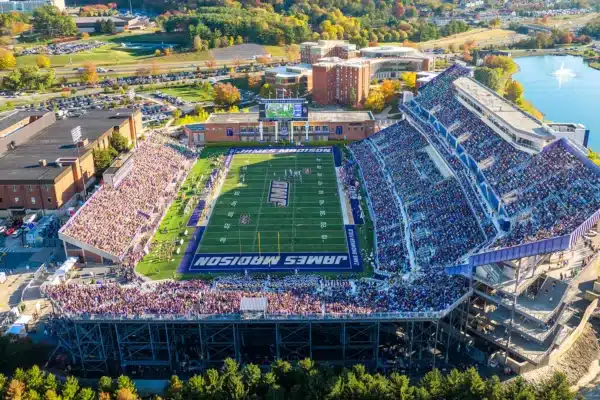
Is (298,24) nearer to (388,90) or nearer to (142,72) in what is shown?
(142,72)

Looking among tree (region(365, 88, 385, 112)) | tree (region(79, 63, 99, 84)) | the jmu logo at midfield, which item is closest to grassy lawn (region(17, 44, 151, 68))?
tree (region(79, 63, 99, 84))

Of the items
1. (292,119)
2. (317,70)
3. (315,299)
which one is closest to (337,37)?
(317,70)

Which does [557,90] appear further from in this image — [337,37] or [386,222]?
[386,222]

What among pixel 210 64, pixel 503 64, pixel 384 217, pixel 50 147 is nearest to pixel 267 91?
pixel 210 64

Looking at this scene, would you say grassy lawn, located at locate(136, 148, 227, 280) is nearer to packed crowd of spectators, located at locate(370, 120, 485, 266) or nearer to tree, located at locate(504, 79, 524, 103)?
packed crowd of spectators, located at locate(370, 120, 485, 266)

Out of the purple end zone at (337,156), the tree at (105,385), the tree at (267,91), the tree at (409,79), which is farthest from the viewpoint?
the tree at (267,91)

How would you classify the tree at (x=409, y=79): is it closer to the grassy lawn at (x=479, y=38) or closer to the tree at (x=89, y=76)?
the grassy lawn at (x=479, y=38)

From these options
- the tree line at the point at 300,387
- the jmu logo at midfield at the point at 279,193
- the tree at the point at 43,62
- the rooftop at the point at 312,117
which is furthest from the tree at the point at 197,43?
the tree line at the point at 300,387
